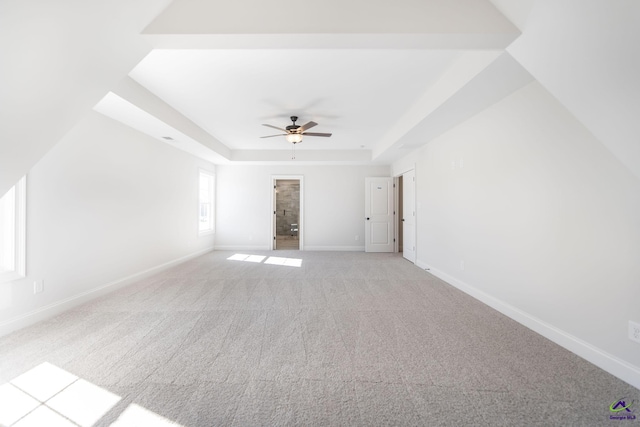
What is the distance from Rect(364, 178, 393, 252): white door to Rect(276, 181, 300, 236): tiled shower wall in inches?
187

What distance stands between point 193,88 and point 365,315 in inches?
132

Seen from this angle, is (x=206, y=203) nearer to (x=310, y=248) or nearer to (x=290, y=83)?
(x=310, y=248)

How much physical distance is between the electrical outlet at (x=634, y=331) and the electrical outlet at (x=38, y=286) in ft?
16.2

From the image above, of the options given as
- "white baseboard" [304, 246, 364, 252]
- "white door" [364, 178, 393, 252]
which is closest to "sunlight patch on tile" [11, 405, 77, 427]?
"white baseboard" [304, 246, 364, 252]

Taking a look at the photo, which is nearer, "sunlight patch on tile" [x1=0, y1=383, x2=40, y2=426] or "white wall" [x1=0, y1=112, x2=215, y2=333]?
"sunlight patch on tile" [x1=0, y1=383, x2=40, y2=426]

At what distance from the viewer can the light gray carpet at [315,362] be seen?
1479 millimetres

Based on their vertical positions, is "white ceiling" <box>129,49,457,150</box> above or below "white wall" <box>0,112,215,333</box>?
above

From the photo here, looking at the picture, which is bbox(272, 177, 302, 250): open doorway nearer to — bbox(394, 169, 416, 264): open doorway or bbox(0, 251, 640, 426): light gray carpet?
bbox(394, 169, 416, 264): open doorway

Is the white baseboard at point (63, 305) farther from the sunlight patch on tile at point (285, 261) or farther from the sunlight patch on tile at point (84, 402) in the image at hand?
the sunlight patch on tile at point (285, 261)

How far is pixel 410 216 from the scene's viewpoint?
5.81m

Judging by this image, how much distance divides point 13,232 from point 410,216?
589 centimetres

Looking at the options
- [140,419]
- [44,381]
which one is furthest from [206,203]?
[140,419]

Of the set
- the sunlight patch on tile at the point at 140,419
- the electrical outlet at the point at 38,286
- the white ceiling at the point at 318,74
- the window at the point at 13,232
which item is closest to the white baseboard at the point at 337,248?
the white ceiling at the point at 318,74

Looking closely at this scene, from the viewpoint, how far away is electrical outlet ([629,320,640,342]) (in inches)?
68.0
